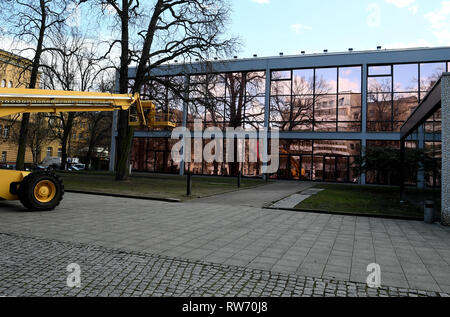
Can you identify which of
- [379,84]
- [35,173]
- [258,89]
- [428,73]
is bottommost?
[35,173]

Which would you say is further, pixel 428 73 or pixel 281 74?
pixel 281 74

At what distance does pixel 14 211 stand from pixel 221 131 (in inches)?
922

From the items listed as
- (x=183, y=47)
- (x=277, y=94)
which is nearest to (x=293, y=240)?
(x=183, y=47)

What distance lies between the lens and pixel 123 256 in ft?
16.5

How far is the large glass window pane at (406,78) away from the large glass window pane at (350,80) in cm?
290

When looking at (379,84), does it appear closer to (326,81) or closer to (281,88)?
(326,81)

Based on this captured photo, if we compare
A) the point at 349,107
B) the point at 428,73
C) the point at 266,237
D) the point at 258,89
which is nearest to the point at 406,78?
the point at 428,73

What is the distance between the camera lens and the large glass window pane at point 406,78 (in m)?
26.7

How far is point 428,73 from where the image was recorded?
87.0 ft

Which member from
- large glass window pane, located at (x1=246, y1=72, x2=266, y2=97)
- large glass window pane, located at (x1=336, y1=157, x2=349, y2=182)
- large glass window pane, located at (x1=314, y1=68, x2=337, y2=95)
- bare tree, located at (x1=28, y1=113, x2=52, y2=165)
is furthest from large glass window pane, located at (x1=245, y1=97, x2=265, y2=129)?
bare tree, located at (x1=28, y1=113, x2=52, y2=165)

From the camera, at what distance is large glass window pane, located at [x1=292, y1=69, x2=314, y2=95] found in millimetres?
29578

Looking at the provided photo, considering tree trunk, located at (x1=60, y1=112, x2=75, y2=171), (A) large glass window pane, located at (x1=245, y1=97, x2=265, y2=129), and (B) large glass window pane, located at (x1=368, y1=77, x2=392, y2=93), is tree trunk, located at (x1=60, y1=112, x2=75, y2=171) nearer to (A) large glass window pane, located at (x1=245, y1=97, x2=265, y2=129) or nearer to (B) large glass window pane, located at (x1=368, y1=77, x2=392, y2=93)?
(A) large glass window pane, located at (x1=245, y1=97, x2=265, y2=129)
